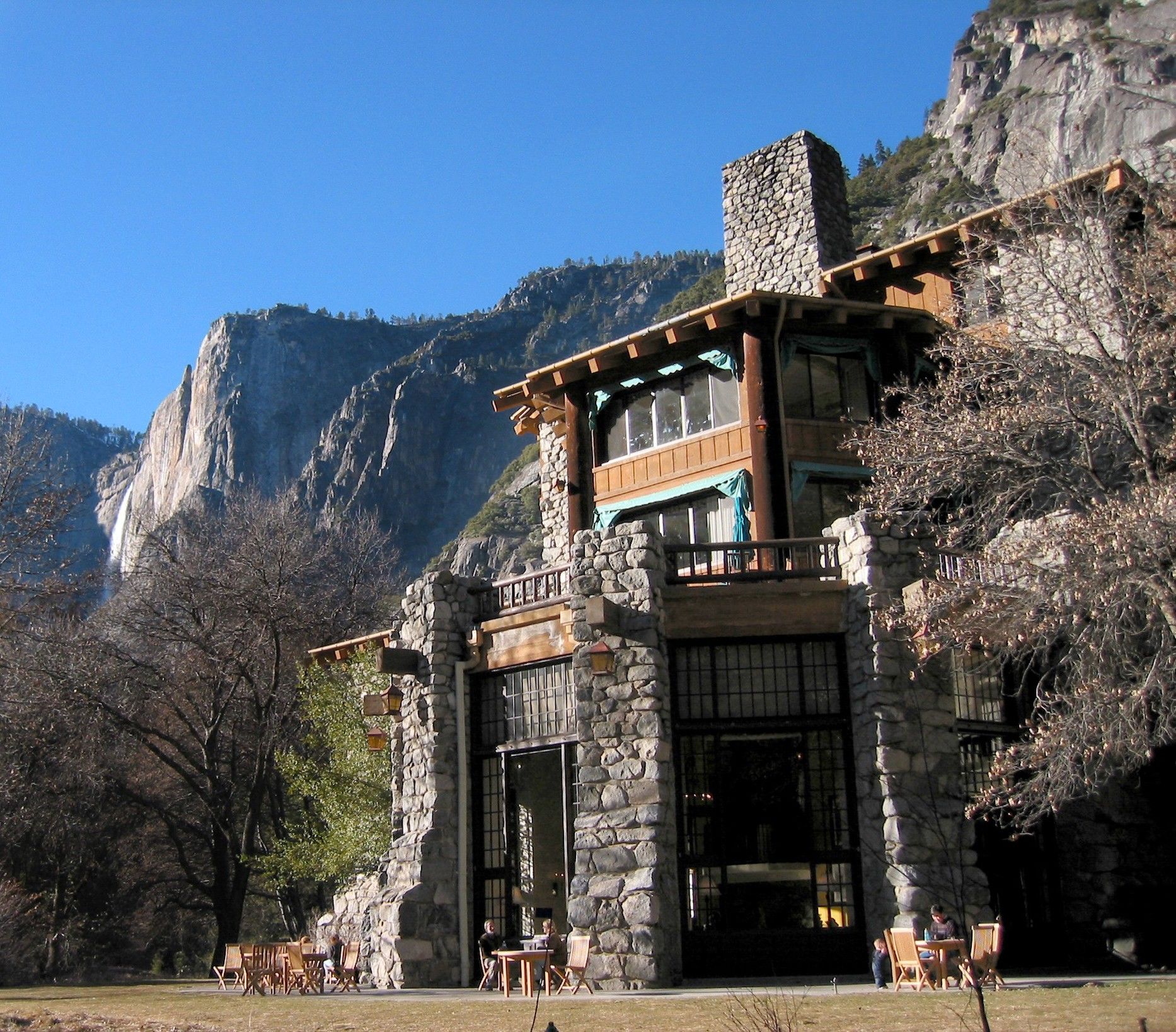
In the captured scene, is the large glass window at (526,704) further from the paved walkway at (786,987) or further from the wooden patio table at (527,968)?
the paved walkway at (786,987)

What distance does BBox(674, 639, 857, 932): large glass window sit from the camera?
1617 cm

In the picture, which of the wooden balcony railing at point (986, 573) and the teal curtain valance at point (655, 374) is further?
the teal curtain valance at point (655, 374)

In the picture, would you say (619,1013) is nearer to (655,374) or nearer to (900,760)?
(900,760)

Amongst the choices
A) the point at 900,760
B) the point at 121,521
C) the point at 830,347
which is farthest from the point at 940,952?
the point at 121,521

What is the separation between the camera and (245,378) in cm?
16375

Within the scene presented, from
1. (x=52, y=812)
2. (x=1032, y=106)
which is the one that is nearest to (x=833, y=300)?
(x=52, y=812)

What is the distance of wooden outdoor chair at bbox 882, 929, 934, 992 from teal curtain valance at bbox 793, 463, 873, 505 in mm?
8745

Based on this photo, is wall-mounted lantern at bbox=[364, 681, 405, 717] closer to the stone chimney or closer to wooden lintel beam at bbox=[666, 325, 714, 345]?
wooden lintel beam at bbox=[666, 325, 714, 345]

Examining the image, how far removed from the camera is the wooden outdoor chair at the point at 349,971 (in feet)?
60.0

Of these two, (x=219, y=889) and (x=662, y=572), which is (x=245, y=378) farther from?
(x=662, y=572)

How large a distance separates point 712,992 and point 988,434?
6.97 metres

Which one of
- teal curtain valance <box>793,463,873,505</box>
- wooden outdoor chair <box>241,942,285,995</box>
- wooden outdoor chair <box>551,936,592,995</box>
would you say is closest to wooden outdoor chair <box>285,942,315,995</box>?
wooden outdoor chair <box>241,942,285,995</box>

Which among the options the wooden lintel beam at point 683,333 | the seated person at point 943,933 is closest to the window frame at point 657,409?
the wooden lintel beam at point 683,333

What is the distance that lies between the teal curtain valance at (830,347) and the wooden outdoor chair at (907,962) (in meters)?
10.6
